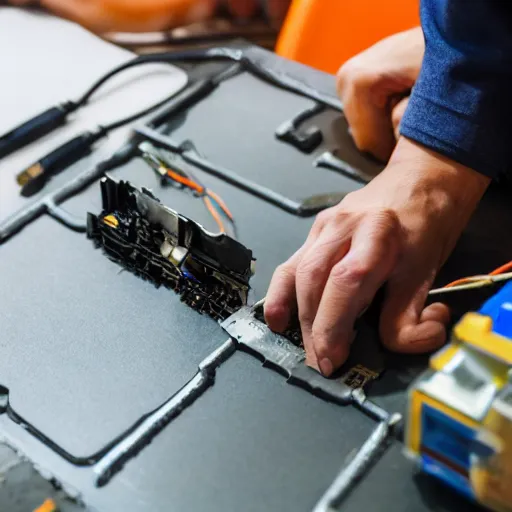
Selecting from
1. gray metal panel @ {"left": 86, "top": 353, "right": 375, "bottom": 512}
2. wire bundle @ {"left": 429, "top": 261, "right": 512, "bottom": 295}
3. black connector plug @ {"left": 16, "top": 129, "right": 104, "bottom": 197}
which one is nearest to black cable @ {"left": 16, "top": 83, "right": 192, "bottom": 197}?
black connector plug @ {"left": 16, "top": 129, "right": 104, "bottom": 197}

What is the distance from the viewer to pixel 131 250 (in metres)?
0.85

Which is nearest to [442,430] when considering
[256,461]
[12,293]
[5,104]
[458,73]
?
[256,461]

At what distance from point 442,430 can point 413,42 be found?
0.59 metres

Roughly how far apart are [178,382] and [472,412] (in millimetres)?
314

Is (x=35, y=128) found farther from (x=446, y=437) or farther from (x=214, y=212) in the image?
(x=446, y=437)

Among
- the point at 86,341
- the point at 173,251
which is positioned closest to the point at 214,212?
the point at 173,251

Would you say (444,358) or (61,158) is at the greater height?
(444,358)

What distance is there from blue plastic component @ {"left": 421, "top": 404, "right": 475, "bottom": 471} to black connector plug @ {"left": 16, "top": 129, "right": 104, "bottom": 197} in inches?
25.0

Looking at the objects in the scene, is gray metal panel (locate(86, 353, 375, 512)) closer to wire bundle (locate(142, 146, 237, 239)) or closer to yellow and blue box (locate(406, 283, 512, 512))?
yellow and blue box (locate(406, 283, 512, 512))

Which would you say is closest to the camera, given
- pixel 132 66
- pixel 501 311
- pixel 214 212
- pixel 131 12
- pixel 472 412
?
pixel 472 412

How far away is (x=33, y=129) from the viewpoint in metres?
1.08

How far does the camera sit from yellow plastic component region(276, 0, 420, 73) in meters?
1.18

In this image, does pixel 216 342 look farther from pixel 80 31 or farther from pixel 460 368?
pixel 80 31

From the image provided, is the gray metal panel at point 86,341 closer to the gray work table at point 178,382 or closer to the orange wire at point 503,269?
the gray work table at point 178,382
